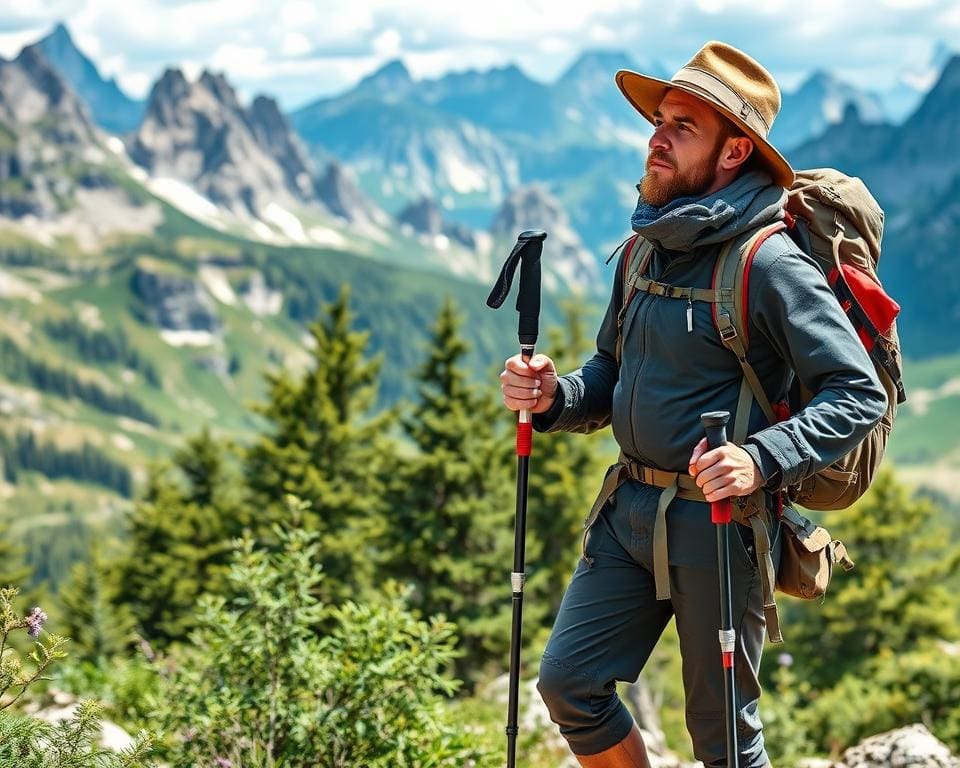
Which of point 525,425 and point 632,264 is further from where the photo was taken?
point 525,425

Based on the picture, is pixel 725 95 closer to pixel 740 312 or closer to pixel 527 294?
pixel 740 312

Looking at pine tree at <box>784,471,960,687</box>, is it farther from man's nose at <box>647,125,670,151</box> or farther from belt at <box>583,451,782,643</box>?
man's nose at <box>647,125,670,151</box>

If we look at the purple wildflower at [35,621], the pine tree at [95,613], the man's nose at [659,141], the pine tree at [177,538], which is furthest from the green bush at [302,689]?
the pine tree at [177,538]

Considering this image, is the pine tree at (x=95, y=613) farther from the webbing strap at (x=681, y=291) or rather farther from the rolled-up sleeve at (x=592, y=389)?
the webbing strap at (x=681, y=291)

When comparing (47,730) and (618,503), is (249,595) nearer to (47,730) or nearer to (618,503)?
(47,730)

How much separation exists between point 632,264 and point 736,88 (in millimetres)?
909

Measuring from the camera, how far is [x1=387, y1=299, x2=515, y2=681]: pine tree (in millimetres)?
31781

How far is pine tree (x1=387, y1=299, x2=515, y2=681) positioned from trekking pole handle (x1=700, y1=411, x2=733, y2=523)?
26.5 m

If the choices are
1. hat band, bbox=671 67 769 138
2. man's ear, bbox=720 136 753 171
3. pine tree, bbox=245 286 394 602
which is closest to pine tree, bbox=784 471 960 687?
pine tree, bbox=245 286 394 602

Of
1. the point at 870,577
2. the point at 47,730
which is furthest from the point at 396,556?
the point at 47,730

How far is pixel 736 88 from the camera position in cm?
512

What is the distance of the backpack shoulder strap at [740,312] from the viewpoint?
4949 mm

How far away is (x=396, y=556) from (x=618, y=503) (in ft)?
89.7

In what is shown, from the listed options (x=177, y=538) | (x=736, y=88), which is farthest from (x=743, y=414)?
(x=177, y=538)
